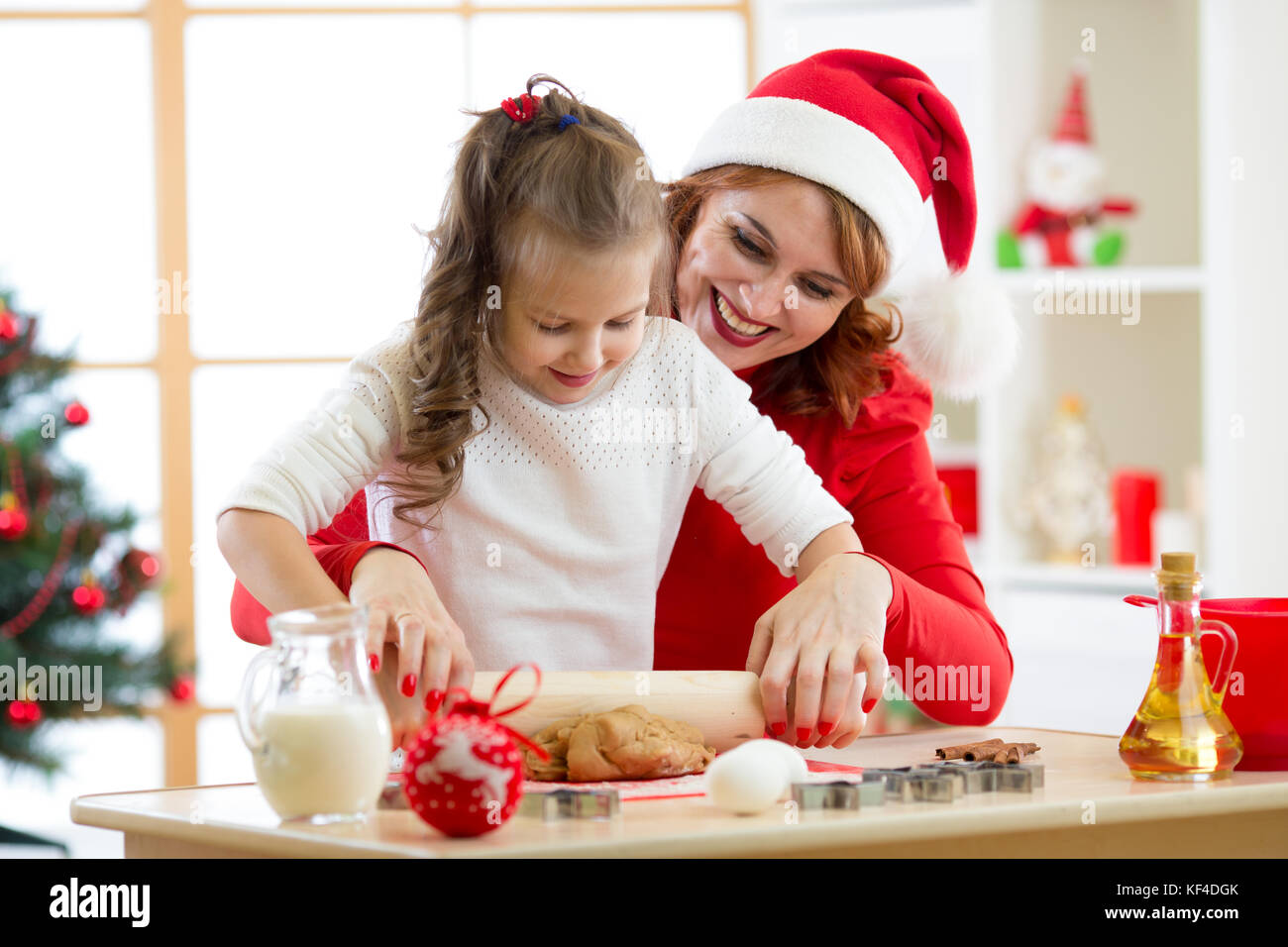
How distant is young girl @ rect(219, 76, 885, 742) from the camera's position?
1.17m

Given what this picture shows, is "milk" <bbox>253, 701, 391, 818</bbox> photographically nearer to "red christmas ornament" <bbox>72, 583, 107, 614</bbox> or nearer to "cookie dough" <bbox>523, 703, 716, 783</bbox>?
"cookie dough" <bbox>523, 703, 716, 783</bbox>

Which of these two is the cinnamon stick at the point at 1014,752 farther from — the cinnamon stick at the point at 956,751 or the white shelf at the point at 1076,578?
the white shelf at the point at 1076,578

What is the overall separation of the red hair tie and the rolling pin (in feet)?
1.77

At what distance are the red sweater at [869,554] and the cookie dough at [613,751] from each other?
18.3 inches

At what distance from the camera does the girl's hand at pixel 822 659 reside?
112 centimetres

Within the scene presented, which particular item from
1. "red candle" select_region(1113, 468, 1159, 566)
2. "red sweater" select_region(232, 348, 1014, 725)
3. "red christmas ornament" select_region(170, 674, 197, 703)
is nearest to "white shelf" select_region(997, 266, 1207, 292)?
"red candle" select_region(1113, 468, 1159, 566)

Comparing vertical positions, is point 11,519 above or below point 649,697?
above

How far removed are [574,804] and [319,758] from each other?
16 cm

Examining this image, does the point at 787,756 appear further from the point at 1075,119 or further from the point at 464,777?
the point at 1075,119

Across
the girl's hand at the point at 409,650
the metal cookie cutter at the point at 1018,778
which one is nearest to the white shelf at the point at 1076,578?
the metal cookie cutter at the point at 1018,778

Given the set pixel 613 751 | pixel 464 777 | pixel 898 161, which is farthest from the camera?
pixel 898 161

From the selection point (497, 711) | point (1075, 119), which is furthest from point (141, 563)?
point (1075, 119)

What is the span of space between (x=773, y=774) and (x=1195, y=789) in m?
0.31

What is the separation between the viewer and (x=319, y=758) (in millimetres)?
834
